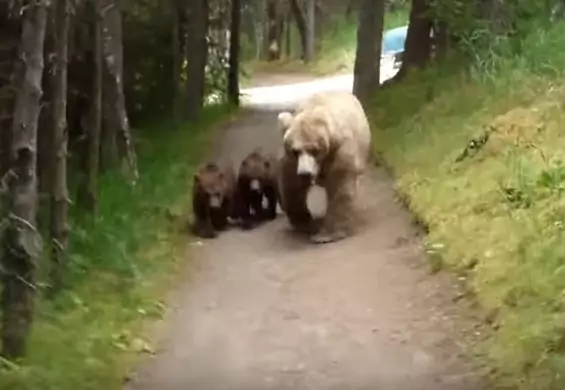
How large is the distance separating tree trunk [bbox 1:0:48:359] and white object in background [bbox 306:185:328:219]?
12.3ft

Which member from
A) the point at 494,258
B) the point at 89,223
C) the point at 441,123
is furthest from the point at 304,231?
the point at 441,123

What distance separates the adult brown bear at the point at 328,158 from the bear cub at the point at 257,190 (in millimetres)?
789

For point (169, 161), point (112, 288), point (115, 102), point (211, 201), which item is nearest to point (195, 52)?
point (169, 161)

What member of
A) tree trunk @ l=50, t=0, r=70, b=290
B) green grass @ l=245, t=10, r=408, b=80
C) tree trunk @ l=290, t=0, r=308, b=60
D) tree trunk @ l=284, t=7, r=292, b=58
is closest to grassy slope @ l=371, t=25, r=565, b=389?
tree trunk @ l=50, t=0, r=70, b=290

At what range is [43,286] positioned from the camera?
691cm

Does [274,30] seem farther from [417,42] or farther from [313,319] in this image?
[313,319]

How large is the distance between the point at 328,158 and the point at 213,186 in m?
1.12

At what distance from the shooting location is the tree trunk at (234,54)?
19953 millimetres

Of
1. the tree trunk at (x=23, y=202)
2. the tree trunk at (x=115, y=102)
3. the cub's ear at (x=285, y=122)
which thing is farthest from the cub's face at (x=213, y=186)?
the tree trunk at (x=23, y=202)

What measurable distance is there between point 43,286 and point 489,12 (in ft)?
27.9

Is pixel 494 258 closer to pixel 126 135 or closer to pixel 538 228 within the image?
pixel 538 228

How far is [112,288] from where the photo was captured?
24.7ft

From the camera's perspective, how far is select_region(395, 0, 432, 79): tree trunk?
52.3 ft

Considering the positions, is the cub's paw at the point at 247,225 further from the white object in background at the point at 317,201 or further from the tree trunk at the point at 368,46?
the tree trunk at the point at 368,46
